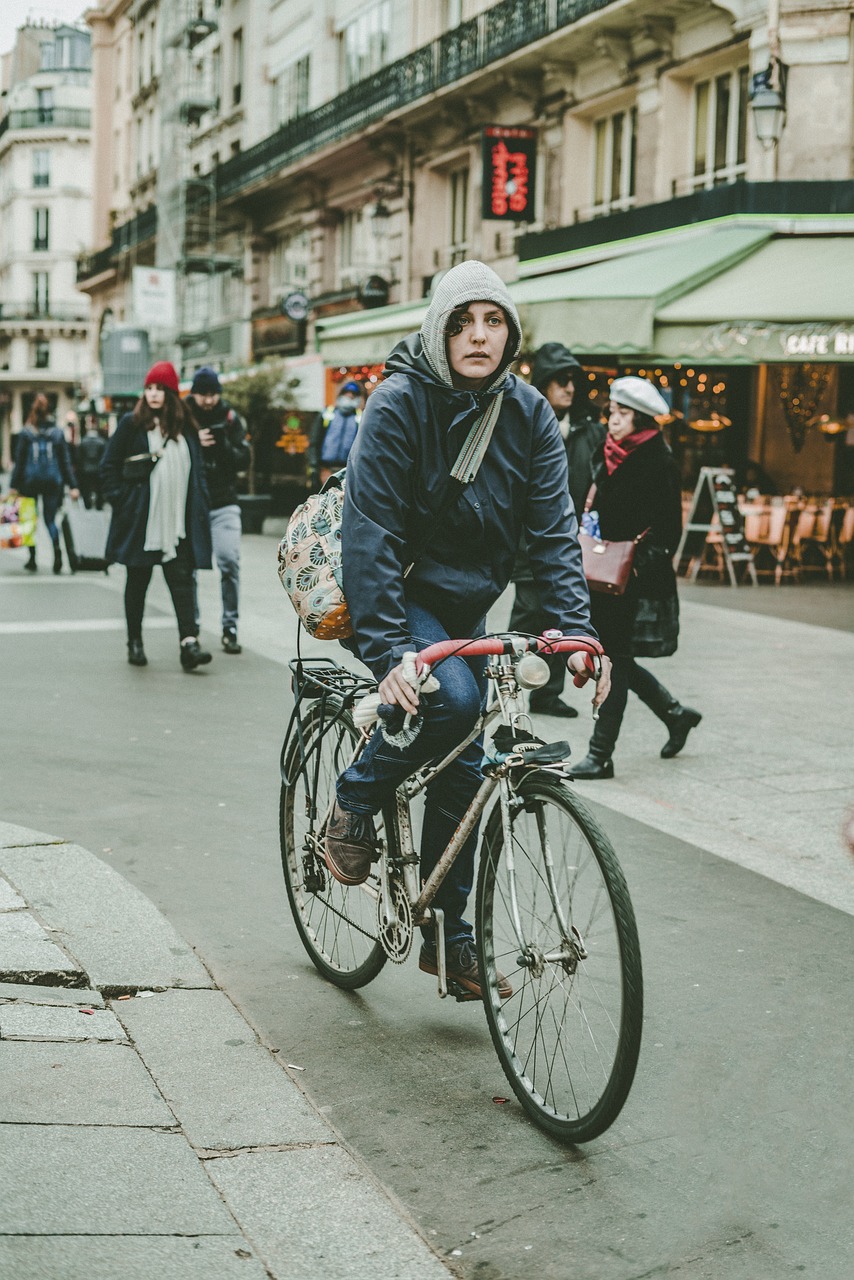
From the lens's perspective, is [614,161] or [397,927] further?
[614,161]

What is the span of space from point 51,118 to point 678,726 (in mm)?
83128

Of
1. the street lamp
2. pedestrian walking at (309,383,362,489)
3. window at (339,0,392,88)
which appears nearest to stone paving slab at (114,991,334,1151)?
pedestrian walking at (309,383,362,489)

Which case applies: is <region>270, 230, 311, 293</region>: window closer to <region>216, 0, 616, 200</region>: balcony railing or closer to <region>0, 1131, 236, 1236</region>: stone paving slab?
<region>216, 0, 616, 200</region>: balcony railing

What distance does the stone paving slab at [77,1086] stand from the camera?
3.30 meters

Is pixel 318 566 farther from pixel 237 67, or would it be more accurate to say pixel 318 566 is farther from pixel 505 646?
pixel 237 67

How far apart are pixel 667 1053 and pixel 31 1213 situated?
1602mm

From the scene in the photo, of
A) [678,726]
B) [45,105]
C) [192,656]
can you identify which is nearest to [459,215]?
[192,656]

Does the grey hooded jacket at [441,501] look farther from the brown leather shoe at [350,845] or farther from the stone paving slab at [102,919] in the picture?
the stone paving slab at [102,919]

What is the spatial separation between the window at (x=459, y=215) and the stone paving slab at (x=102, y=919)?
2221 cm

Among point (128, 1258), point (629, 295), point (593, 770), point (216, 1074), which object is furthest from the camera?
point (629, 295)

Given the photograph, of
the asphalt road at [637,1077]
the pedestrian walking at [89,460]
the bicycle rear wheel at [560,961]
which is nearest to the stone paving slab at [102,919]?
the asphalt road at [637,1077]

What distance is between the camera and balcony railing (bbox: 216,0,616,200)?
22.2 metres

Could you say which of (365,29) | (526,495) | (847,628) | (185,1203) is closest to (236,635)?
(847,628)

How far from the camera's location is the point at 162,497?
944cm
